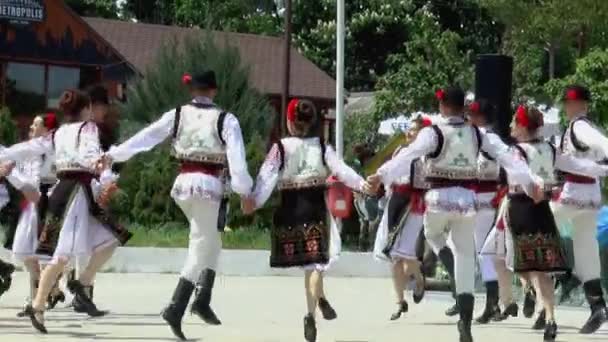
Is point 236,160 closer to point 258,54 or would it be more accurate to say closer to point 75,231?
A: point 75,231

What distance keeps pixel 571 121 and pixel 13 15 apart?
37.5 meters

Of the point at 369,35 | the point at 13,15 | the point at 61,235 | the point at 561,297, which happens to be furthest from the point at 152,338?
the point at 369,35

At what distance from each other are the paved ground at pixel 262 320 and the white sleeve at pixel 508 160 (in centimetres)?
132

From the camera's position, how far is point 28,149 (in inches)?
463

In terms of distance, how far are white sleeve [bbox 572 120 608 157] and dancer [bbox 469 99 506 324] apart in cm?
86

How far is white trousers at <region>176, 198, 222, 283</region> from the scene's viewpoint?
424 inches

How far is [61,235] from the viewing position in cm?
1148

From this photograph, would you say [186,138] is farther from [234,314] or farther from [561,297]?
[561,297]

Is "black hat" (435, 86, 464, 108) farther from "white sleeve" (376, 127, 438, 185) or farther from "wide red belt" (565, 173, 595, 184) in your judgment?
"wide red belt" (565, 173, 595, 184)

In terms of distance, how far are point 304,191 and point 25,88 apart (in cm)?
3793

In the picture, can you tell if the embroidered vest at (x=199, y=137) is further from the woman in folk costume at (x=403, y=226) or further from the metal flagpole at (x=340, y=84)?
the metal flagpole at (x=340, y=84)

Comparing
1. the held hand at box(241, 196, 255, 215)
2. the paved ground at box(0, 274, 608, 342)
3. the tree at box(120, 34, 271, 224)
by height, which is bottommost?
the paved ground at box(0, 274, 608, 342)

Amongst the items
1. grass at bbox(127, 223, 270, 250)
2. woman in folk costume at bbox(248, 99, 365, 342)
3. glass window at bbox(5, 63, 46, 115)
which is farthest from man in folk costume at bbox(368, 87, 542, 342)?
glass window at bbox(5, 63, 46, 115)

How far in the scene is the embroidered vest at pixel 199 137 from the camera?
35.3 ft
